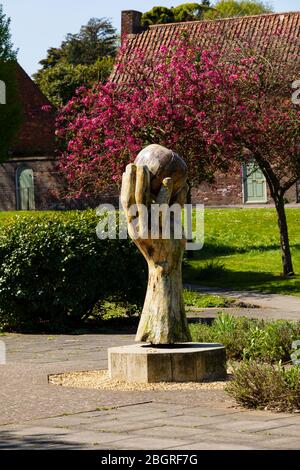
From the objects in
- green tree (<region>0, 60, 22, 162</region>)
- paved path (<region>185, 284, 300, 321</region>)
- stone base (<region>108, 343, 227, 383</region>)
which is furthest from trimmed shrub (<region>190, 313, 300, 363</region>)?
green tree (<region>0, 60, 22, 162</region>)

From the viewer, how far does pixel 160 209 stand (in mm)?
12461

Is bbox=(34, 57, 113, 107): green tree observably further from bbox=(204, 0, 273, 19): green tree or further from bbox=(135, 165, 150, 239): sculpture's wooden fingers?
bbox=(135, 165, 150, 239): sculpture's wooden fingers

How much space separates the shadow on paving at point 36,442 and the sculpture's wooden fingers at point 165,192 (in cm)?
383

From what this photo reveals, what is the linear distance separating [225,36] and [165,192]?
2404cm

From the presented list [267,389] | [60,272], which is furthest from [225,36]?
[267,389]

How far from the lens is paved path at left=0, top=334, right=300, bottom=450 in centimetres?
856

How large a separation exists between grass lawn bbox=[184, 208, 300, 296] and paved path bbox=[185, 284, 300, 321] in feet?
1.86

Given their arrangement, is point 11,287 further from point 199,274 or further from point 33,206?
point 33,206

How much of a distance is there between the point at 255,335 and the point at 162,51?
15700mm

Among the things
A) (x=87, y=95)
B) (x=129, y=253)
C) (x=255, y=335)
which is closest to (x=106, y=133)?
(x=87, y=95)

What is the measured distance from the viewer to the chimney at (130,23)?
4831 cm

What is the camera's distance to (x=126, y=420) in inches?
378

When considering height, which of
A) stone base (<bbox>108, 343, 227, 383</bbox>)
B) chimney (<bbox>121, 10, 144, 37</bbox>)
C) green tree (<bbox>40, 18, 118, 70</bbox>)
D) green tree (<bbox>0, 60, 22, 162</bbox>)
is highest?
green tree (<bbox>40, 18, 118, 70</bbox>)

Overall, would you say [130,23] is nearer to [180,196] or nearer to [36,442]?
[180,196]
